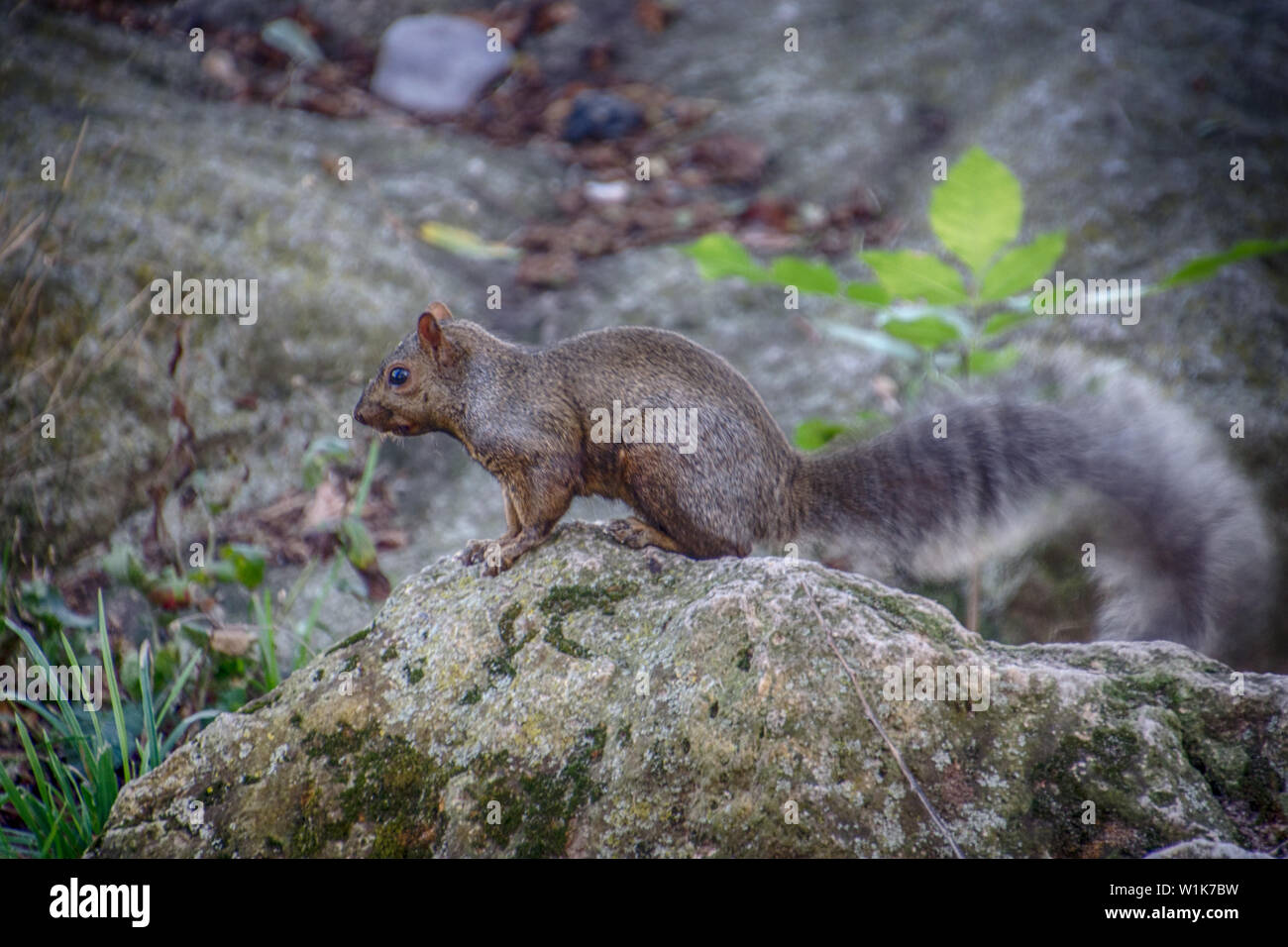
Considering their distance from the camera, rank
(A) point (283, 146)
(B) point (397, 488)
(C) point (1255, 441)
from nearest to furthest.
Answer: (C) point (1255, 441), (B) point (397, 488), (A) point (283, 146)

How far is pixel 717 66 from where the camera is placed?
7172mm

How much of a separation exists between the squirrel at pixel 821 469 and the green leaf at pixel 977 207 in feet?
1.43

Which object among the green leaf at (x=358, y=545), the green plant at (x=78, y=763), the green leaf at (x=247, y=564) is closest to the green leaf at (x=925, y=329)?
the green leaf at (x=358, y=545)

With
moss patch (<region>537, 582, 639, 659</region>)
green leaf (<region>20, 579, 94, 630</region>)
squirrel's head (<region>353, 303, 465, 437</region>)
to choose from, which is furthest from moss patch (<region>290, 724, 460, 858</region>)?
green leaf (<region>20, 579, 94, 630</region>)

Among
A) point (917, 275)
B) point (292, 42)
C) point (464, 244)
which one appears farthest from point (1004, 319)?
point (292, 42)

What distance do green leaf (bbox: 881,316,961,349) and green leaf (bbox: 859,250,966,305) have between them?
61mm

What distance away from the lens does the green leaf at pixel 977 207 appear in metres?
2.40

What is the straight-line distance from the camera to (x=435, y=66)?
691cm

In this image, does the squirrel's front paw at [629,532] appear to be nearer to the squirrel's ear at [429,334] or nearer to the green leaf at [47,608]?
the squirrel's ear at [429,334]

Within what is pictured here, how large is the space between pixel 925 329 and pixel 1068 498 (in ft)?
1.90

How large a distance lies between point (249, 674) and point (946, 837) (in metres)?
2.27

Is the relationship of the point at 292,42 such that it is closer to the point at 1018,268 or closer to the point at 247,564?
the point at 247,564
